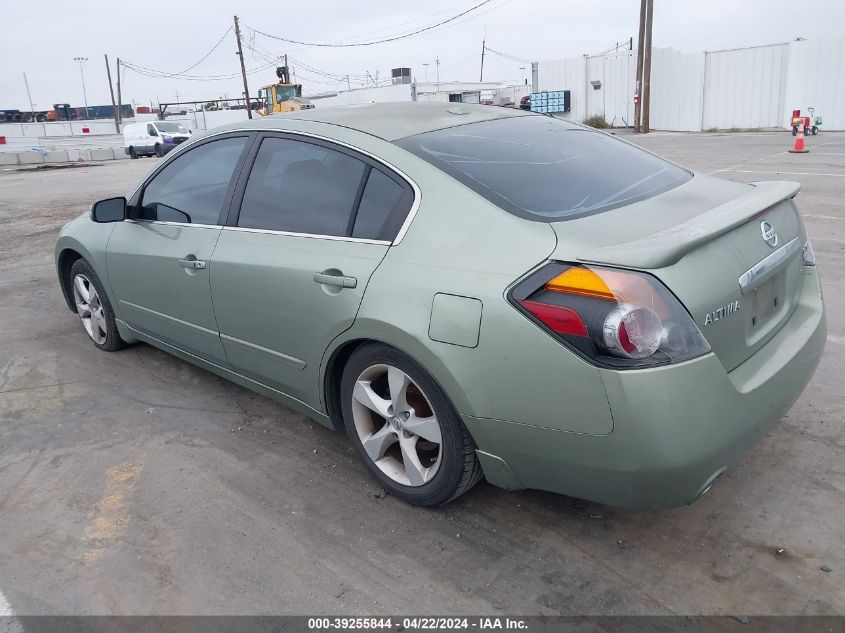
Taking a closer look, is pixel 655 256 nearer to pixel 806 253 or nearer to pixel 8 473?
pixel 806 253

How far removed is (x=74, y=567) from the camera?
2.68 metres

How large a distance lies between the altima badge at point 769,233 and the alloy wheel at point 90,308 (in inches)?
158

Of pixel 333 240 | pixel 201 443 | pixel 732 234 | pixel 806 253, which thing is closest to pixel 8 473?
pixel 201 443

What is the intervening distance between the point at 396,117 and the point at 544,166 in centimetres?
77

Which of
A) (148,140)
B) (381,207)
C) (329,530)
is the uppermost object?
(381,207)

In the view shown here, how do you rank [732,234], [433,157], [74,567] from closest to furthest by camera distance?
[732,234] < [74,567] < [433,157]

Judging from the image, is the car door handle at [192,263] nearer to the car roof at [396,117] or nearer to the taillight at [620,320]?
the car roof at [396,117]

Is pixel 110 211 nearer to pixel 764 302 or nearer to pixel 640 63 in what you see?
pixel 764 302

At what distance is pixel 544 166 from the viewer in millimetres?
3020

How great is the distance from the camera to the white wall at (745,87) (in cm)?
2772

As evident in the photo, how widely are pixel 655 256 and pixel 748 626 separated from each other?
120 cm

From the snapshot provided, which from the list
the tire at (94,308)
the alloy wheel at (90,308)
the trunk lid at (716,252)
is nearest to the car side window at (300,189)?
the trunk lid at (716,252)

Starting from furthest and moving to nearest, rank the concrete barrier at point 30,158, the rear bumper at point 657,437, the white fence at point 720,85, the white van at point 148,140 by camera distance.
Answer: the white van at point 148,140 < the concrete barrier at point 30,158 < the white fence at point 720,85 < the rear bumper at point 657,437

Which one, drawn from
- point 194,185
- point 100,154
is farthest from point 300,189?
point 100,154
